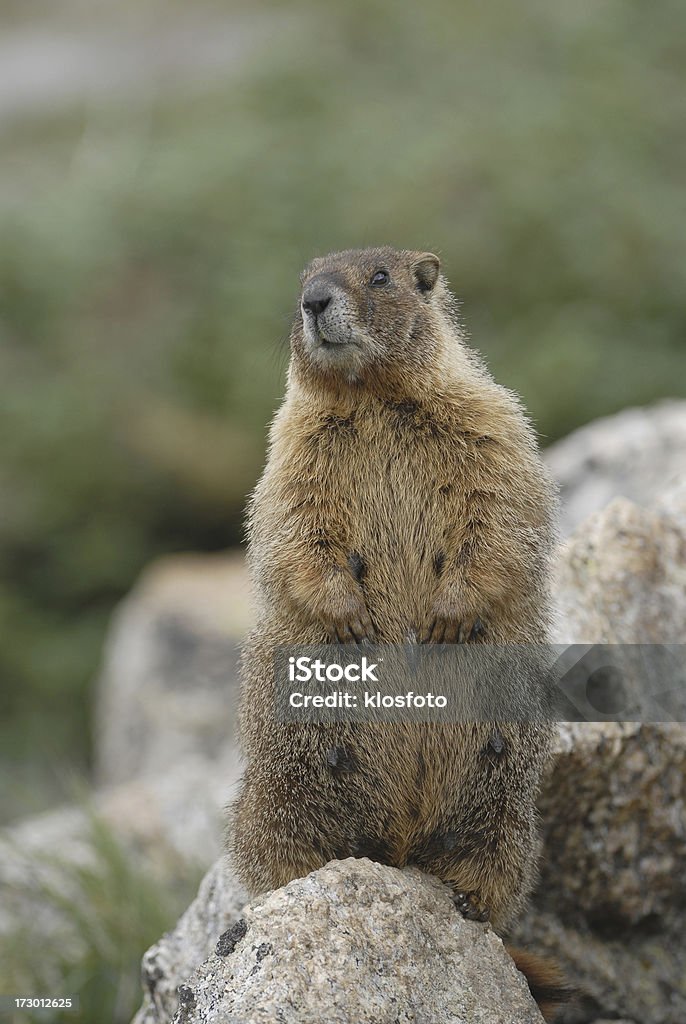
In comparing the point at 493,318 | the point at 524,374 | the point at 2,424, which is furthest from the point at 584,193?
the point at 2,424

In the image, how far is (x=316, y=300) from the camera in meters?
4.55

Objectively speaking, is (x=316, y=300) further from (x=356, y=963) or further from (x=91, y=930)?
(x=91, y=930)

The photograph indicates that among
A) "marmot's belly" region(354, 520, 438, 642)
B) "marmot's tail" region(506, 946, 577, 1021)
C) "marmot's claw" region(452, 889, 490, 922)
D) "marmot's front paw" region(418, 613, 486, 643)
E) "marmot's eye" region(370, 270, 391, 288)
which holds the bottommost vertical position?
"marmot's tail" region(506, 946, 577, 1021)

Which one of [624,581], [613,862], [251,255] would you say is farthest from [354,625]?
[251,255]

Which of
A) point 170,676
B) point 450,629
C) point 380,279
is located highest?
point 170,676

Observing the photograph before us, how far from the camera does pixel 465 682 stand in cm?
437

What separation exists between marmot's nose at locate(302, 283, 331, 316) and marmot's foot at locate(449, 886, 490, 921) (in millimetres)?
2215

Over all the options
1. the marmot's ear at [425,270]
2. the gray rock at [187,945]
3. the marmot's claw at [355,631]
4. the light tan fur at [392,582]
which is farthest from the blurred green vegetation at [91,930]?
the marmot's ear at [425,270]

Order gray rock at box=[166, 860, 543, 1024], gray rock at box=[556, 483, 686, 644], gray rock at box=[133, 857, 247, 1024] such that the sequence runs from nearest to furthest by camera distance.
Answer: gray rock at box=[166, 860, 543, 1024]
gray rock at box=[133, 857, 247, 1024]
gray rock at box=[556, 483, 686, 644]

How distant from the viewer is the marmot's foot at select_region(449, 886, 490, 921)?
14.4 ft

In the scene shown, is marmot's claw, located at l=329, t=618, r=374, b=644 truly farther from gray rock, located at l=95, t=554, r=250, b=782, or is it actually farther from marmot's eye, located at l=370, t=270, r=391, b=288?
gray rock, located at l=95, t=554, r=250, b=782

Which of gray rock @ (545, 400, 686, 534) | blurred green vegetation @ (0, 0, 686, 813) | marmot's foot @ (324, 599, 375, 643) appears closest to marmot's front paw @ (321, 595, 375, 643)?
marmot's foot @ (324, 599, 375, 643)

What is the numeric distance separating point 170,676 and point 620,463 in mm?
4236

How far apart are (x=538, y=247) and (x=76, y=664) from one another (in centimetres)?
772
